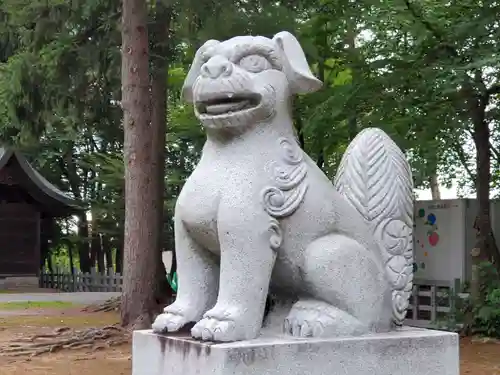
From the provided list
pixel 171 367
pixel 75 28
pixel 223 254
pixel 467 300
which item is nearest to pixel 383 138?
pixel 223 254

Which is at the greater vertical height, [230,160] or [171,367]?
[230,160]

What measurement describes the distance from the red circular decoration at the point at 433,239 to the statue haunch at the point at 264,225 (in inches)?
310

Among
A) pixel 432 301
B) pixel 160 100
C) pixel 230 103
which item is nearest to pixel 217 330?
pixel 230 103

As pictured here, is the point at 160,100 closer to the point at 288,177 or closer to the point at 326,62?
the point at 326,62

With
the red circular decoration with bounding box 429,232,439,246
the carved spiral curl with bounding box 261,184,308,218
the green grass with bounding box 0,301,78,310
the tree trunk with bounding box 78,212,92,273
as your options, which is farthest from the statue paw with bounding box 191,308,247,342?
the tree trunk with bounding box 78,212,92,273

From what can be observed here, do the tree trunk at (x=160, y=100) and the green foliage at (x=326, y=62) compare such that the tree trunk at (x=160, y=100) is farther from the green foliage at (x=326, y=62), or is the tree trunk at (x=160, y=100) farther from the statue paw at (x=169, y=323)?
the statue paw at (x=169, y=323)

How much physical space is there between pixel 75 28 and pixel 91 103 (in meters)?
1.85

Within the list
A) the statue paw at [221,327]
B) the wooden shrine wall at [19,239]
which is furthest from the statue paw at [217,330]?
the wooden shrine wall at [19,239]

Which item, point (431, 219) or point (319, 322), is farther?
point (431, 219)

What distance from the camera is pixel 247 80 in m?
3.57

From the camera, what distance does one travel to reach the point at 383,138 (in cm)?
393

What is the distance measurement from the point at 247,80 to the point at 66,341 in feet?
23.2

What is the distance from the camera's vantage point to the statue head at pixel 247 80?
3.56 meters

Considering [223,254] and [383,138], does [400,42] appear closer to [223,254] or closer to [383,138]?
[383,138]
